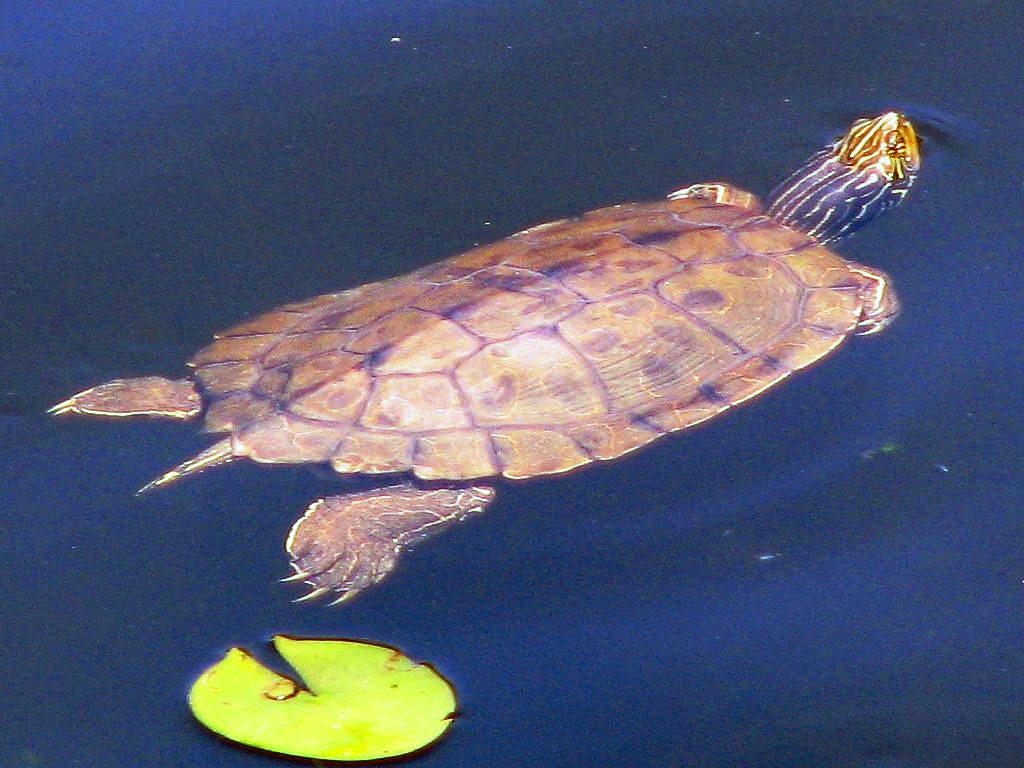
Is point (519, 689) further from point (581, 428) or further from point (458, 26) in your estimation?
point (458, 26)

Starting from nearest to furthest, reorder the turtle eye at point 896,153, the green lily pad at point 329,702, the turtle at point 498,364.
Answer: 1. the green lily pad at point 329,702
2. the turtle at point 498,364
3. the turtle eye at point 896,153

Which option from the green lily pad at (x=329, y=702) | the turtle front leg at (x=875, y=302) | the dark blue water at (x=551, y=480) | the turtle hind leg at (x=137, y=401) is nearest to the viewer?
the green lily pad at (x=329, y=702)

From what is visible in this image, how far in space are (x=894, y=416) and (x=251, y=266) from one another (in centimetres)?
257

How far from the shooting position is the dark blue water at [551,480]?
12.3 feet

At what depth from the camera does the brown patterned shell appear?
434 cm

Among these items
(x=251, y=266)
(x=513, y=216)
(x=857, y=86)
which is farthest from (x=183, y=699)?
(x=857, y=86)

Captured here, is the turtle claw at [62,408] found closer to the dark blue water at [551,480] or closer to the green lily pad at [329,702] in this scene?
the dark blue water at [551,480]

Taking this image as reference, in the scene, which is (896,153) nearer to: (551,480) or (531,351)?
(531,351)

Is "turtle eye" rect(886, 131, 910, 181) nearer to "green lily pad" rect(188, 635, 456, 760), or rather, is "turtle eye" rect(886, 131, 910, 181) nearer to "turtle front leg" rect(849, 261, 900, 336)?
"turtle front leg" rect(849, 261, 900, 336)

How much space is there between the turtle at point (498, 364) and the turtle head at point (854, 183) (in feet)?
1.30

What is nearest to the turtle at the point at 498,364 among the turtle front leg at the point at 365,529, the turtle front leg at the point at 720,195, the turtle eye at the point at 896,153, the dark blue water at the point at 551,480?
the turtle front leg at the point at 365,529

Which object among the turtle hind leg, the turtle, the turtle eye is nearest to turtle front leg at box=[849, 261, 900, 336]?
the turtle

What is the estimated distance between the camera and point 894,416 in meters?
4.53

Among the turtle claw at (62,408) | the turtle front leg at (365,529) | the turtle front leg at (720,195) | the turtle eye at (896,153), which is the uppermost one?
the turtle eye at (896,153)
